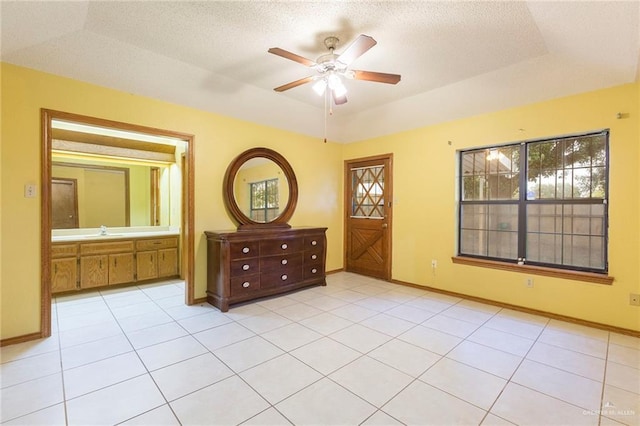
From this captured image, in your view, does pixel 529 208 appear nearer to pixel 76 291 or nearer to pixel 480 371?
pixel 480 371

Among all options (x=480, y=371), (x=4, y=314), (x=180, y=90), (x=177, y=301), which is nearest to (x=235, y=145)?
(x=180, y=90)

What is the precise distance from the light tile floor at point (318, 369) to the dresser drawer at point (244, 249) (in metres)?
0.69

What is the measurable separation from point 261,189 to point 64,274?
2.91 metres

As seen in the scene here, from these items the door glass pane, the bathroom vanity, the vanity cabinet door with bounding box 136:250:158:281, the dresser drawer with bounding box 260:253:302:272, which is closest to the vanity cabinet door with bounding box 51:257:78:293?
the bathroom vanity

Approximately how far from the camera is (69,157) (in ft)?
14.9

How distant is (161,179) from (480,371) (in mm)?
5653

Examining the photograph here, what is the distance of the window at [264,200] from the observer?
165 inches

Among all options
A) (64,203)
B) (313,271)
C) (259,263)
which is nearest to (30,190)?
(64,203)

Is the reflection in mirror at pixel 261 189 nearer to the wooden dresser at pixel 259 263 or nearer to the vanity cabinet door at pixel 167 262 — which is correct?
Answer: the wooden dresser at pixel 259 263

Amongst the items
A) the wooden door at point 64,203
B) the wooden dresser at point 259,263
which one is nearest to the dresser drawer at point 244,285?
the wooden dresser at point 259,263

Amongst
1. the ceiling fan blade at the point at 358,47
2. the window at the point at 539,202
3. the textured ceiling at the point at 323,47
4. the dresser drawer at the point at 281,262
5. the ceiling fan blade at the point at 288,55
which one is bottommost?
the dresser drawer at the point at 281,262

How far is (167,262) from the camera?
4867 mm

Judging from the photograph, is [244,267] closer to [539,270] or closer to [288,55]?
[288,55]

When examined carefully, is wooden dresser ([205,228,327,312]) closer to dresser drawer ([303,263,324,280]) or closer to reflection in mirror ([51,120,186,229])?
dresser drawer ([303,263,324,280])
